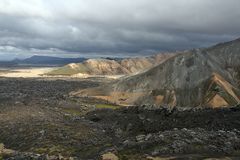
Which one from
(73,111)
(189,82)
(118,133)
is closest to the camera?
(118,133)

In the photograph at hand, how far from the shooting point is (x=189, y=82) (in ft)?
488

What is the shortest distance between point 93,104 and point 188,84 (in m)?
35.2

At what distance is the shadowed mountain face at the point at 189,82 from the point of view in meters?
139

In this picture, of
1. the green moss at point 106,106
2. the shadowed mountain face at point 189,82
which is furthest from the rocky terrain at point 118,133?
the shadowed mountain face at point 189,82

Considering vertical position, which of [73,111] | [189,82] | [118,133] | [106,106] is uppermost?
Answer: [189,82]

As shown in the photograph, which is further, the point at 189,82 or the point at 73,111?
the point at 189,82

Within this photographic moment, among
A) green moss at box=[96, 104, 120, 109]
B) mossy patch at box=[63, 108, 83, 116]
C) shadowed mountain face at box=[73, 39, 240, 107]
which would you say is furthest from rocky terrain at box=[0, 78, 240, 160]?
shadowed mountain face at box=[73, 39, 240, 107]

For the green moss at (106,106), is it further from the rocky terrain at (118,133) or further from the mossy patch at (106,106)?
the rocky terrain at (118,133)

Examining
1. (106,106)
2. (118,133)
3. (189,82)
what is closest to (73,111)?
(106,106)

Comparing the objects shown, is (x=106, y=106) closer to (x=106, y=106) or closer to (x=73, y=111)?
(x=106, y=106)

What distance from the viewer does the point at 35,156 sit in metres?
66.4

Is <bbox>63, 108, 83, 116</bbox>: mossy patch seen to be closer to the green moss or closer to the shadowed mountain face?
the green moss

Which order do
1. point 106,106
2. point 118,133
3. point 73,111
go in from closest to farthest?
point 118,133
point 73,111
point 106,106

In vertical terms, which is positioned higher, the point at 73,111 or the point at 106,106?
the point at 73,111
